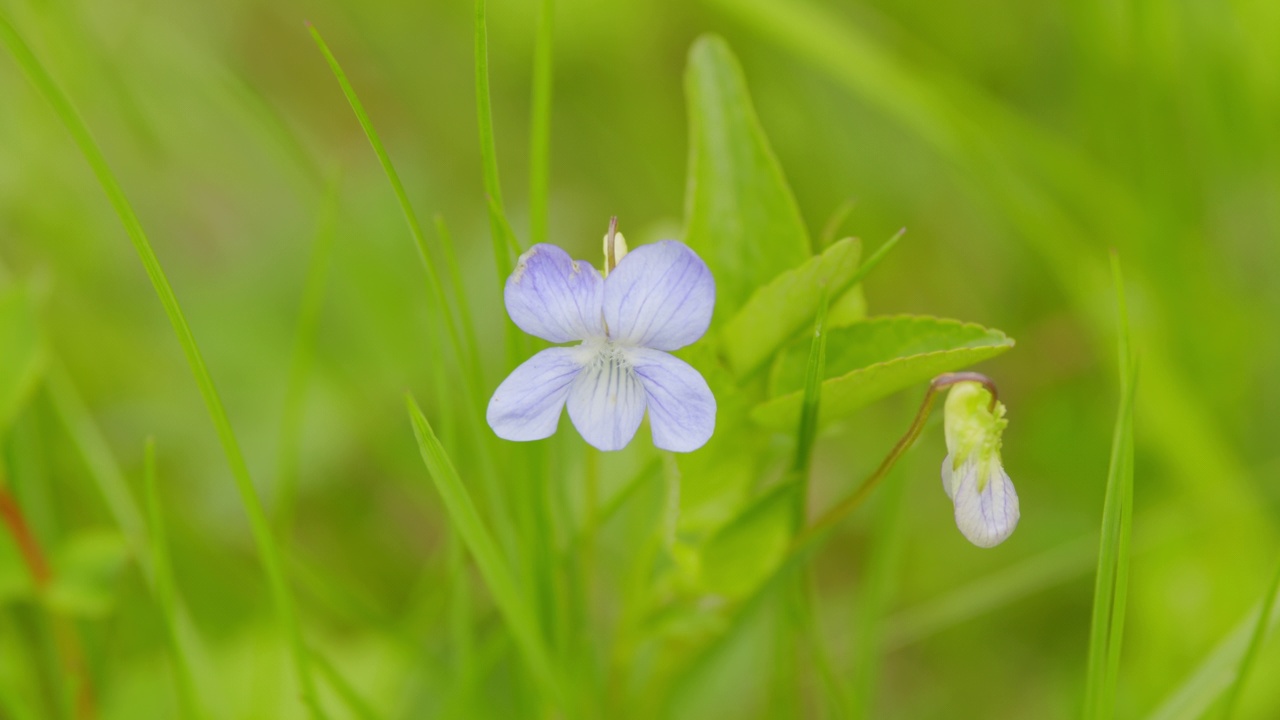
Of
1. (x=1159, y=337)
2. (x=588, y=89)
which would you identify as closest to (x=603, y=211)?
(x=588, y=89)

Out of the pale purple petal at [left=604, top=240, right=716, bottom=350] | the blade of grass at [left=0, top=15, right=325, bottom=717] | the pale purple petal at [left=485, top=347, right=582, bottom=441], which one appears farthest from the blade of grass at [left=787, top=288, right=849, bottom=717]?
the blade of grass at [left=0, top=15, right=325, bottom=717]

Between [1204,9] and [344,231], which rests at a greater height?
[344,231]

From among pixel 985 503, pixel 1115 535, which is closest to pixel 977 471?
pixel 985 503

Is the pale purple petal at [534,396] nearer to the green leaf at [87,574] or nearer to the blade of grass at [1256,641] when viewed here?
the blade of grass at [1256,641]

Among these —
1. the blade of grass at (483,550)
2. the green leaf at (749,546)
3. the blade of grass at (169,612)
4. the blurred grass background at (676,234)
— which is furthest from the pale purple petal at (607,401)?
the blurred grass background at (676,234)

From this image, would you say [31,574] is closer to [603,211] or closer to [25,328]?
[25,328]
